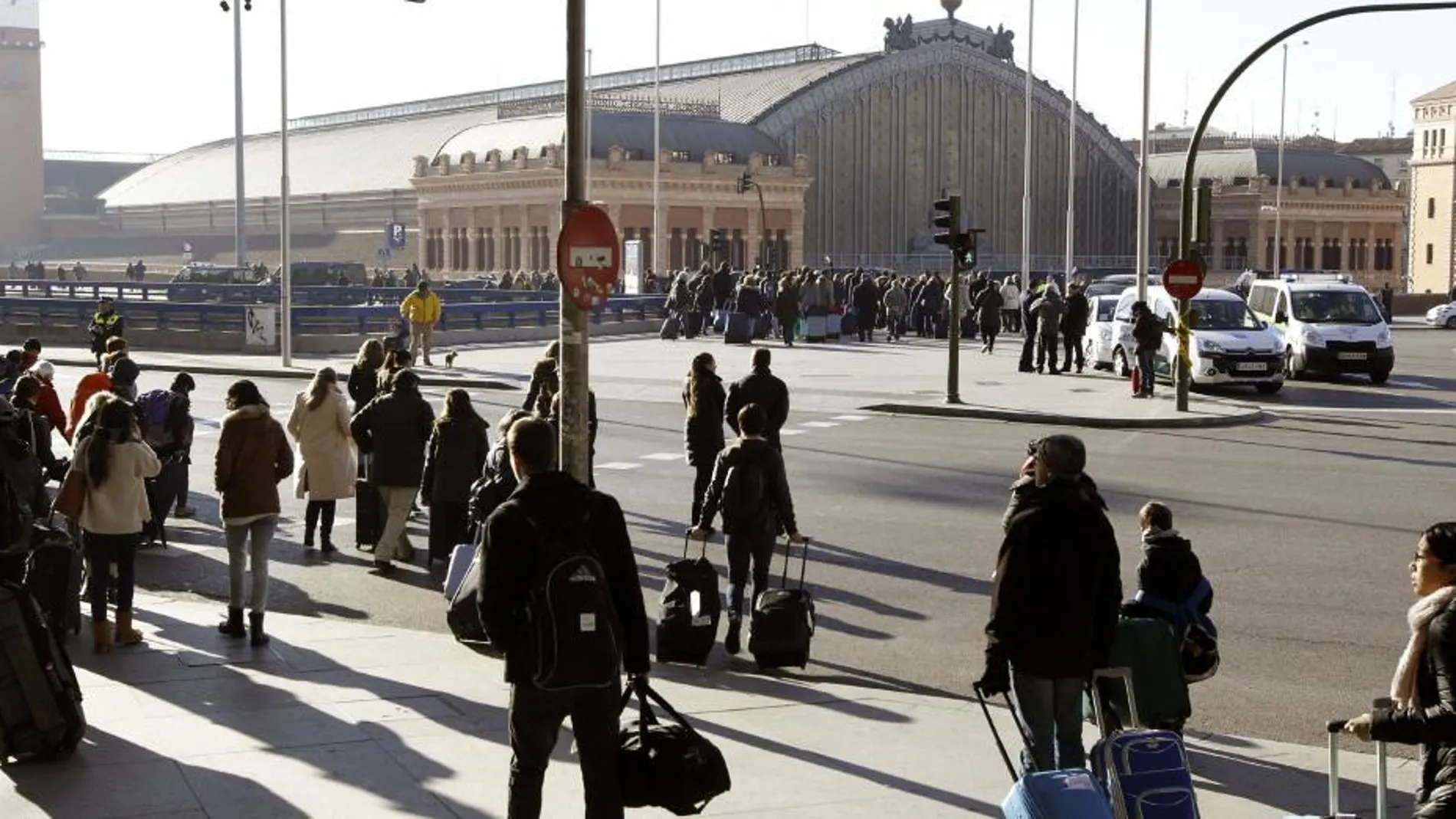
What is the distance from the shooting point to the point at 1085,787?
5891 mm

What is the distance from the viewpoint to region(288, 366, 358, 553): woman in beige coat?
1414cm

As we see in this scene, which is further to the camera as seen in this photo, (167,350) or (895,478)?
(167,350)

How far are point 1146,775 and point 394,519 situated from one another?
9.00 meters

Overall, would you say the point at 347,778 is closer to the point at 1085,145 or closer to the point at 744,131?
the point at 744,131

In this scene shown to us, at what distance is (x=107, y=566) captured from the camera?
37.1 ft

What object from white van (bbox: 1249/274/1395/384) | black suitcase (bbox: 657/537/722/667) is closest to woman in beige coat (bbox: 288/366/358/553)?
black suitcase (bbox: 657/537/722/667)

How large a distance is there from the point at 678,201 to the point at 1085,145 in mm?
36052

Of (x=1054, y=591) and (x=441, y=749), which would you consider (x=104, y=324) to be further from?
(x=1054, y=591)

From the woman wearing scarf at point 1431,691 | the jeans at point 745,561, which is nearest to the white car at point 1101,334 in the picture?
the jeans at point 745,561

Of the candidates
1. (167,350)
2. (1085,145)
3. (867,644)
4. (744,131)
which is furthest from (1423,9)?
(1085,145)

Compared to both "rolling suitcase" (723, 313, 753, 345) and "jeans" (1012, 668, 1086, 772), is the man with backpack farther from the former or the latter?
"rolling suitcase" (723, 313, 753, 345)

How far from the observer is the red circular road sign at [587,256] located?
9766 mm

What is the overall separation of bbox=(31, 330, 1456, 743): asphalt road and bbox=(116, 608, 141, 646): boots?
1.62m

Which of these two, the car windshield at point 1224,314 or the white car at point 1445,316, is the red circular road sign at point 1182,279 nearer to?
the car windshield at point 1224,314
